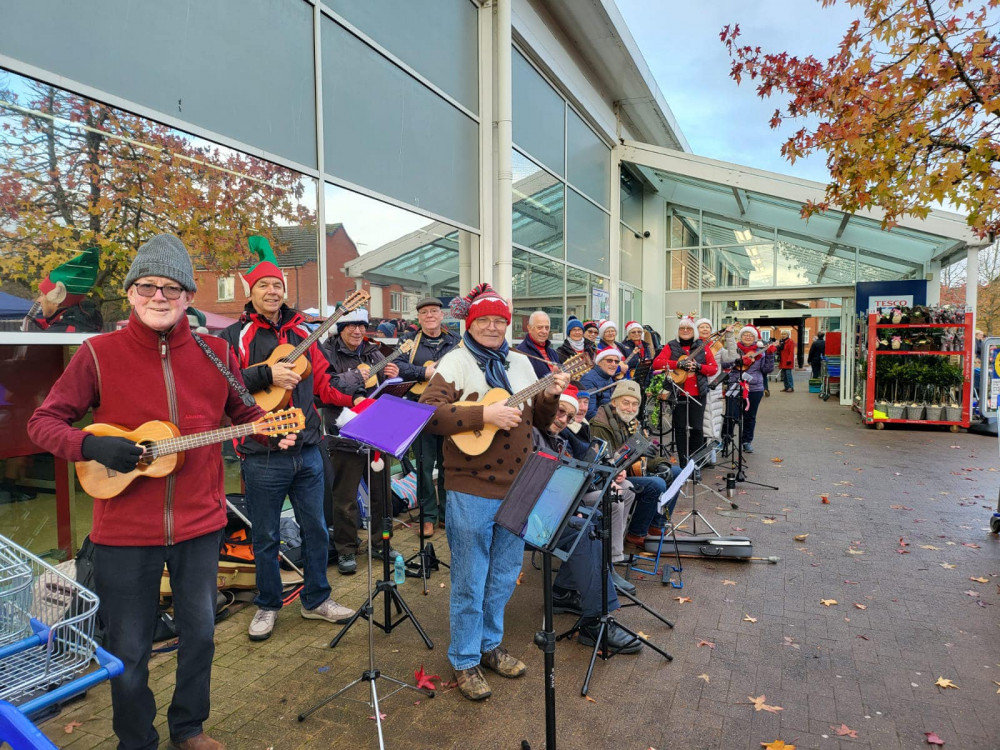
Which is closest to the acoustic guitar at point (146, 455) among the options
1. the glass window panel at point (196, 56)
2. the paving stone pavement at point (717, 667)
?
the paving stone pavement at point (717, 667)

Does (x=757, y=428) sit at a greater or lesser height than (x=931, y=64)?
lesser

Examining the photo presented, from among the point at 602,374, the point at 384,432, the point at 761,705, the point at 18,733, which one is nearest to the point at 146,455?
the point at 384,432

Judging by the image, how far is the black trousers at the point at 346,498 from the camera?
5.23 metres

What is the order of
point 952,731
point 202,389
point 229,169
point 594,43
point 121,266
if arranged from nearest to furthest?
point 202,389 < point 952,731 < point 121,266 < point 229,169 < point 594,43

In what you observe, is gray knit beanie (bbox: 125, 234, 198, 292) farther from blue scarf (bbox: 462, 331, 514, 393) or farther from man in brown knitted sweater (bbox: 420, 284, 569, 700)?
blue scarf (bbox: 462, 331, 514, 393)

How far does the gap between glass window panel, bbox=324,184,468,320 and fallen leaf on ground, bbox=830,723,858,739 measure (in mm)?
5586

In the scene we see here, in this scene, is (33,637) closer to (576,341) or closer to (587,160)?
(576,341)

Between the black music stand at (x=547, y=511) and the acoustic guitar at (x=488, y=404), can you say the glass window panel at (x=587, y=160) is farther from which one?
the black music stand at (x=547, y=511)

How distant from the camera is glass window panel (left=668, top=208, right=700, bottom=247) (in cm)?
1978

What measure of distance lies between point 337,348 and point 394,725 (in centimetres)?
326

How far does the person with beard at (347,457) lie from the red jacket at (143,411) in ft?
7.60

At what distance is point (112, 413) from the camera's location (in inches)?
97.0

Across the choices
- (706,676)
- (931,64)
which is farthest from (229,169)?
(931,64)

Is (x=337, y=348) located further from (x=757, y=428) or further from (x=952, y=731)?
(x=757, y=428)
